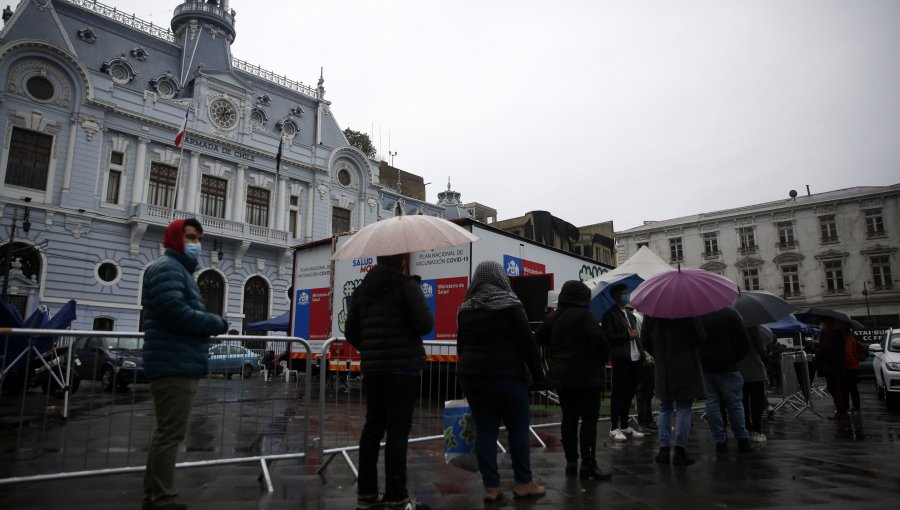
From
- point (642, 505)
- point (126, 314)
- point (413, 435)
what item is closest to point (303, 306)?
point (413, 435)

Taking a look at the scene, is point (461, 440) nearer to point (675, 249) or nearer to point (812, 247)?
point (812, 247)

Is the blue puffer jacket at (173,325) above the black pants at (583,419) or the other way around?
above

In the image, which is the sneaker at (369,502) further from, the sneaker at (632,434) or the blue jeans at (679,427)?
the sneaker at (632,434)

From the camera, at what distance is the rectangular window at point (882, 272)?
39.0 metres

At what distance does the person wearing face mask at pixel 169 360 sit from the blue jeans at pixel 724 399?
530cm

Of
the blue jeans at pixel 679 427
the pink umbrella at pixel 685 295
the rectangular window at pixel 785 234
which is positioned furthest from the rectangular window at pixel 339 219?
the rectangular window at pixel 785 234

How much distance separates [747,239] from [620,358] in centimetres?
4460

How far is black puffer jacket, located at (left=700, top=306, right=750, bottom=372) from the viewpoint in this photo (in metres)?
6.04

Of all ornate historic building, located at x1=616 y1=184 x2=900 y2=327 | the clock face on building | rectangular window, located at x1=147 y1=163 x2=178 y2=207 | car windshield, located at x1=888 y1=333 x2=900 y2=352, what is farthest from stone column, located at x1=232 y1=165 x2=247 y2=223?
ornate historic building, located at x1=616 y1=184 x2=900 y2=327

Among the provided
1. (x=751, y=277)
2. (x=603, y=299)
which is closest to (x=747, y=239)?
(x=751, y=277)

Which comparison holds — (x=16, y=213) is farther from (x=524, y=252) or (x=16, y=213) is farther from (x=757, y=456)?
(x=757, y=456)

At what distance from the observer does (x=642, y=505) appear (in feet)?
12.9

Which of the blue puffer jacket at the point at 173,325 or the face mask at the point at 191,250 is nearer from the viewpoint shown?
the blue puffer jacket at the point at 173,325

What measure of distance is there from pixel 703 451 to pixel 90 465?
637cm
